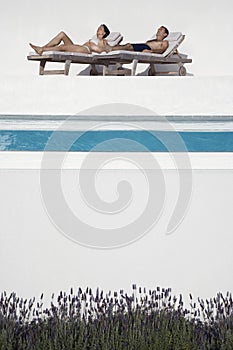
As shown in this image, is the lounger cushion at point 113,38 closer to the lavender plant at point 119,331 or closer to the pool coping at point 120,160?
the pool coping at point 120,160

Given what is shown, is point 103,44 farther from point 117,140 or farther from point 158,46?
point 117,140

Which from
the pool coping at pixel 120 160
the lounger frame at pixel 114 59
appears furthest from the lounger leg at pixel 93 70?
the pool coping at pixel 120 160

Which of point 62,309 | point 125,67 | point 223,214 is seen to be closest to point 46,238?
point 62,309

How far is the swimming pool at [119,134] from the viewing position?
544 centimetres

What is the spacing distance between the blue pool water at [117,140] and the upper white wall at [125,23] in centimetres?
294

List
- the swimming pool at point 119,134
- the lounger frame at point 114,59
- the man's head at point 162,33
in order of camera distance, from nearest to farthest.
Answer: the swimming pool at point 119,134
the lounger frame at point 114,59
the man's head at point 162,33

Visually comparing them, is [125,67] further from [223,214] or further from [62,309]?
[62,309]

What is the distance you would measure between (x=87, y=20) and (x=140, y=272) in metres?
4.89

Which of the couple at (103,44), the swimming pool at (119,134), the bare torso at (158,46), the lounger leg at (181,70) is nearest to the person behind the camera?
the swimming pool at (119,134)

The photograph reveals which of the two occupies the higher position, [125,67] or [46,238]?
[125,67]

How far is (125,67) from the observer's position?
28.1ft

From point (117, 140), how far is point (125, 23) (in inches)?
138

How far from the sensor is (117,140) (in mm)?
5480

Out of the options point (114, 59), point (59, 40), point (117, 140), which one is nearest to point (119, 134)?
point (117, 140)
